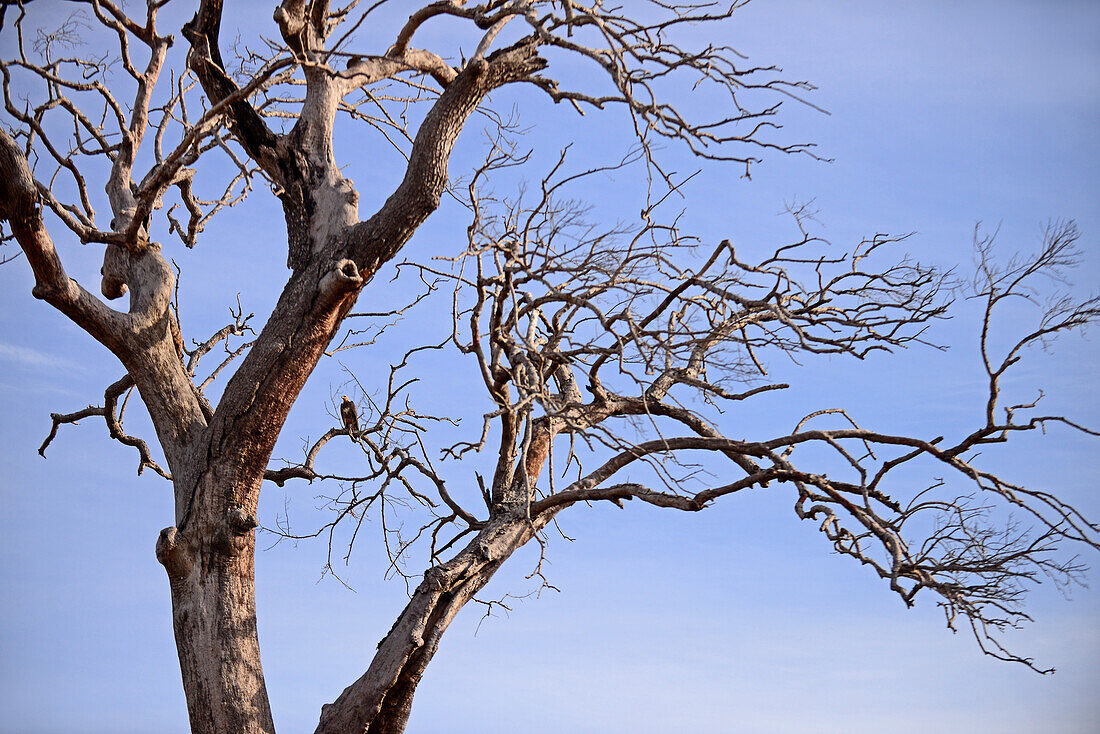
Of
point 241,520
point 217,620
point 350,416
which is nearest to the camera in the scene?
point 217,620

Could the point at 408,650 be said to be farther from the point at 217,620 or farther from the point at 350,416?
the point at 350,416

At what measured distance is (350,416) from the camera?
5.73 meters

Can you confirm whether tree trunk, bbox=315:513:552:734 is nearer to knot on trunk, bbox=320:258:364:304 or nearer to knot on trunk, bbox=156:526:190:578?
knot on trunk, bbox=156:526:190:578

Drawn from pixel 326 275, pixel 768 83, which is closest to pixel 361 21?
pixel 326 275

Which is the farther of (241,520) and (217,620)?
(241,520)

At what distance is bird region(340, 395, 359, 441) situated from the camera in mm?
5637

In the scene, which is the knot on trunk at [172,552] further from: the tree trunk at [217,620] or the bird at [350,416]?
the bird at [350,416]

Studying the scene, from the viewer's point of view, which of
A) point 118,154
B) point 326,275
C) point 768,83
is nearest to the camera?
point 326,275

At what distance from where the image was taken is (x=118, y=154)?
5.82 metres

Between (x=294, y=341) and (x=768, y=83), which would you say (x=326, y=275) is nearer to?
(x=294, y=341)

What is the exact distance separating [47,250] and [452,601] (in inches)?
106

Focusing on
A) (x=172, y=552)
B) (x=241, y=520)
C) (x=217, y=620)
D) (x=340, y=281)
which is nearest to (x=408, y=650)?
(x=217, y=620)

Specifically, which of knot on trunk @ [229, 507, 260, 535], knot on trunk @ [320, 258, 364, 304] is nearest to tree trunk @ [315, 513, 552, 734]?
knot on trunk @ [229, 507, 260, 535]

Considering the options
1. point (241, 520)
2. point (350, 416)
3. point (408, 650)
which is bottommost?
point (408, 650)
